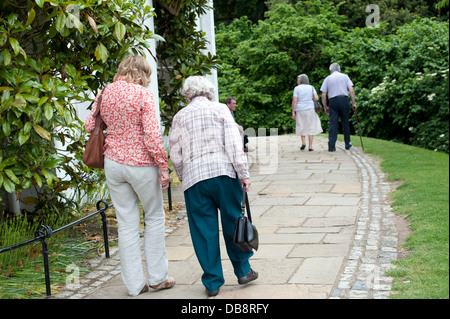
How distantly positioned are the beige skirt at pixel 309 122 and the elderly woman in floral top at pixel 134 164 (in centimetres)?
826

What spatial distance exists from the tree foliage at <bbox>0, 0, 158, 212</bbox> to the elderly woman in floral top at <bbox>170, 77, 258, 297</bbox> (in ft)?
3.79

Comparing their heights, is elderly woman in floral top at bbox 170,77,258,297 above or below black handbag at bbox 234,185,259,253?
above

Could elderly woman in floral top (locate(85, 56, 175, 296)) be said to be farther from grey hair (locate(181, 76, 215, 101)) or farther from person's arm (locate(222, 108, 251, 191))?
person's arm (locate(222, 108, 251, 191))

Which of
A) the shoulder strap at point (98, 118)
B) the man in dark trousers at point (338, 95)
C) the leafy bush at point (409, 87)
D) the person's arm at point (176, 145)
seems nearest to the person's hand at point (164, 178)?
the person's arm at point (176, 145)

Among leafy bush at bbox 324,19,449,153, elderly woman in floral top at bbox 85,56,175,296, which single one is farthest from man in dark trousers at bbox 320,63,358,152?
elderly woman in floral top at bbox 85,56,175,296

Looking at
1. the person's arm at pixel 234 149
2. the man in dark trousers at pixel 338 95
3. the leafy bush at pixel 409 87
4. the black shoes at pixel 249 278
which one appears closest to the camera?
the person's arm at pixel 234 149

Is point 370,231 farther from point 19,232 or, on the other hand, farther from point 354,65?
point 354,65

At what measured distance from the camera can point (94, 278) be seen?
523 centimetres

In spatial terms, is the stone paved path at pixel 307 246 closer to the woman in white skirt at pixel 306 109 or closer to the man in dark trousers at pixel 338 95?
the man in dark trousers at pixel 338 95

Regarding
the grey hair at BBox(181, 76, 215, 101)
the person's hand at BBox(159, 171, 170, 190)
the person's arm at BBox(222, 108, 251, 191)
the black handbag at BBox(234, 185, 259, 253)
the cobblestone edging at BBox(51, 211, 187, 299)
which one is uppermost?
the grey hair at BBox(181, 76, 215, 101)

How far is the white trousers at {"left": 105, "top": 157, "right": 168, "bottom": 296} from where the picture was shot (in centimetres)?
454

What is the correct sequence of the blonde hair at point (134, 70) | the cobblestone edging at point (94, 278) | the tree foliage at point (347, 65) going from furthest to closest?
the tree foliage at point (347, 65) < the cobblestone edging at point (94, 278) < the blonde hair at point (134, 70)

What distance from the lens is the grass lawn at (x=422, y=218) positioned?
171 inches
